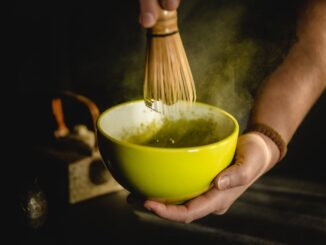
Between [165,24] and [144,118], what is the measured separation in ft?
0.78

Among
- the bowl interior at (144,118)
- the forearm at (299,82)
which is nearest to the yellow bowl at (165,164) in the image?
the bowl interior at (144,118)

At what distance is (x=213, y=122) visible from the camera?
57 cm

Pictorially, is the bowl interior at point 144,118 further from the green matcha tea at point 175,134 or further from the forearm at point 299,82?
the forearm at point 299,82

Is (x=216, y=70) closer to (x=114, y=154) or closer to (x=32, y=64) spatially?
(x=114, y=154)

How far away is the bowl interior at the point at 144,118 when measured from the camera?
53 cm

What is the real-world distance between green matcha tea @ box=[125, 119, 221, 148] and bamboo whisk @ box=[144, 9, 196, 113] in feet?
0.38

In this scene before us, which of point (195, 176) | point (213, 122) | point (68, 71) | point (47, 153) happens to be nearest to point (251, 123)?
point (213, 122)

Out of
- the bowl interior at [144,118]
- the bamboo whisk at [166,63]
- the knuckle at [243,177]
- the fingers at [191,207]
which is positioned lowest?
the fingers at [191,207]

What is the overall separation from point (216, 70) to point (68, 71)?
0.62m

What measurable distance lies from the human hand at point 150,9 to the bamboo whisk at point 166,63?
0.02 meters

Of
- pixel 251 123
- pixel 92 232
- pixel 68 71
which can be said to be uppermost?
pixel 251 123

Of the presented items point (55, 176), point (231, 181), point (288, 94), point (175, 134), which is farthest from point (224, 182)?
point (55, 176)

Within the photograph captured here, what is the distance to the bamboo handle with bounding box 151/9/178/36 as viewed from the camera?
40 cm

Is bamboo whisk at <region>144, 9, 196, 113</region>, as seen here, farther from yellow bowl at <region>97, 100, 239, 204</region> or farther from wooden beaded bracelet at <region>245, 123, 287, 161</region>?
wooden beaded bracelet at <region>245, 123, 287, 161</region>
